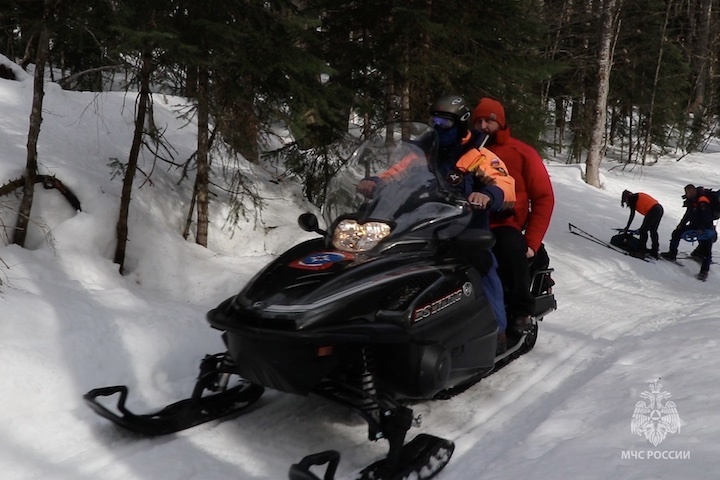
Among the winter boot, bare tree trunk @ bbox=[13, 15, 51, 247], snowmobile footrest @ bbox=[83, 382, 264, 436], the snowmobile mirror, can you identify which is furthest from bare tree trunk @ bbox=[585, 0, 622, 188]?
snowmobile footrest @ bbox=[83, 382, 264, 436]

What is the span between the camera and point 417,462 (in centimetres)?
317

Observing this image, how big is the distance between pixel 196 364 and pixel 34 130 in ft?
8.41

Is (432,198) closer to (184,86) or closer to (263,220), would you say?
(184,86)

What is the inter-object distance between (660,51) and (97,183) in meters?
20.0

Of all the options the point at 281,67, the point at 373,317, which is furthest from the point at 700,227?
the point at 373,317

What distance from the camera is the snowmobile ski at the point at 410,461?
2979 millimetres

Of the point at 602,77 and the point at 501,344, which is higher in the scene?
the point at 602,77

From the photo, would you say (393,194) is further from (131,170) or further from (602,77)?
(602,77)

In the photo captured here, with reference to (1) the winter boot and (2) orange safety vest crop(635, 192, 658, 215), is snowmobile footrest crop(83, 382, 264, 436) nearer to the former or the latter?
(1) the winter boot

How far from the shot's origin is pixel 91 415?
370cm

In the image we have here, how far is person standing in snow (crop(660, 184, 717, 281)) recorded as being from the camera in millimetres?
11227

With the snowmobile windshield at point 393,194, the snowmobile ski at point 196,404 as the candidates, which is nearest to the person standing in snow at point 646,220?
the snowmobile windshield at point 393,194

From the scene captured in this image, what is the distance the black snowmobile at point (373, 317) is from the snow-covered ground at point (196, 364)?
24cm

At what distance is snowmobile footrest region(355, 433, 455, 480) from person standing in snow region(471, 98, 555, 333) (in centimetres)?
157
